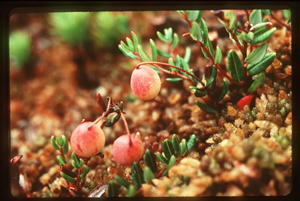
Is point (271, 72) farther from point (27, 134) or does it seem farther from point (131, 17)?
point (27, 134)

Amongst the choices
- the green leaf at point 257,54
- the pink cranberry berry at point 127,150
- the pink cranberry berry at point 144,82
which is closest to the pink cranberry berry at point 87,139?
the pink cranberry berry at point 127,150

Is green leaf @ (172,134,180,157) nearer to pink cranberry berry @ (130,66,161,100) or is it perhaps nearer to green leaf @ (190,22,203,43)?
pink cranberry berry @ (130,66,161,100)

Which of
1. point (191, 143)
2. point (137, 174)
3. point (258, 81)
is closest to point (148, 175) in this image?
point (137, 174)

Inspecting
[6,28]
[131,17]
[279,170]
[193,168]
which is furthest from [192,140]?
[131,17]

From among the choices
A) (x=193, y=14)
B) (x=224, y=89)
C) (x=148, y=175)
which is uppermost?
(x=193, y=14)

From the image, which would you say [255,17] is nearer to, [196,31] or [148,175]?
[196,31]

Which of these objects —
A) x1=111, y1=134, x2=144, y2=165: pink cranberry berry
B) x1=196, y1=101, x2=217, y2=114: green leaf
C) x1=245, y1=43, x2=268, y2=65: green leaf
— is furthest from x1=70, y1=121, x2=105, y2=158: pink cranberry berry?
x1=245, y1=43, x2=268, y2=65: green leaf

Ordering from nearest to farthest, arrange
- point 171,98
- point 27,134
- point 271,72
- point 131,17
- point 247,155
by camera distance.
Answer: point 247,155, point 271,72, point 171,98, point 27,134, point 131,17

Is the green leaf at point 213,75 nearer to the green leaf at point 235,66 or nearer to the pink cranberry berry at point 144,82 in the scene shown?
the green leaf at point 235,66
